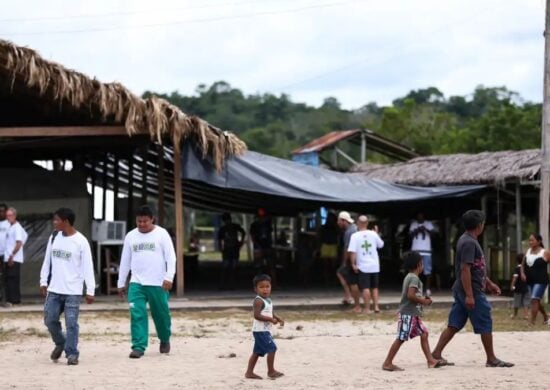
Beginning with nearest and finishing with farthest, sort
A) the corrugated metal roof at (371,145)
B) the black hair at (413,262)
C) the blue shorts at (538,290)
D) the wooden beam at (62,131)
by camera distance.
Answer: the black hair at (413,262)
the blue shorts at (538,290)
the wooden beam at (62,131)
the corrugated metal roof at (371,145)

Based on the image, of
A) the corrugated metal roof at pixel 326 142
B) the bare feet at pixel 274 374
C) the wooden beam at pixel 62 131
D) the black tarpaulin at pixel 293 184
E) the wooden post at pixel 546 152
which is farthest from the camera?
the corrugated metal roof at pixel 326 142

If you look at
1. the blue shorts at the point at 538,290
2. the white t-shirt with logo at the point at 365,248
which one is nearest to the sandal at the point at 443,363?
the blue shorts at the point at 538,290

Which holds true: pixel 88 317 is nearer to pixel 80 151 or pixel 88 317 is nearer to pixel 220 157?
pixel 220 157

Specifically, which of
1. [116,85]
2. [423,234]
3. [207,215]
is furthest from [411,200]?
[207,215]

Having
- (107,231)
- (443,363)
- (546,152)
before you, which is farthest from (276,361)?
(107,231)

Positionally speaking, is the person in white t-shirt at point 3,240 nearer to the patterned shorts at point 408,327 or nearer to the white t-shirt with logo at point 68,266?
the white t-shirt with logo at point 68,266

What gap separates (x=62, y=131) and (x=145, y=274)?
7.96m

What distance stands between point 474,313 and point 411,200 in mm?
11138

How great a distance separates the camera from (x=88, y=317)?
1736 cm

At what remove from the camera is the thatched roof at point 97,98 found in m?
18.2

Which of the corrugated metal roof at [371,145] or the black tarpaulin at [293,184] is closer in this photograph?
the black tarpaulin at [293,184]

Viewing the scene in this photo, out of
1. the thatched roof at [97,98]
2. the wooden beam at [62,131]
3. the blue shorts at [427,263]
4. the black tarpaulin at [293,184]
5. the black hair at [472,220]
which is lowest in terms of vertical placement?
the blue shorts at [427,263]

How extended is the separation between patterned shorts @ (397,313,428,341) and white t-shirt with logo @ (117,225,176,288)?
249cm

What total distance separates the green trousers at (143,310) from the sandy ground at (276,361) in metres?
0.24
